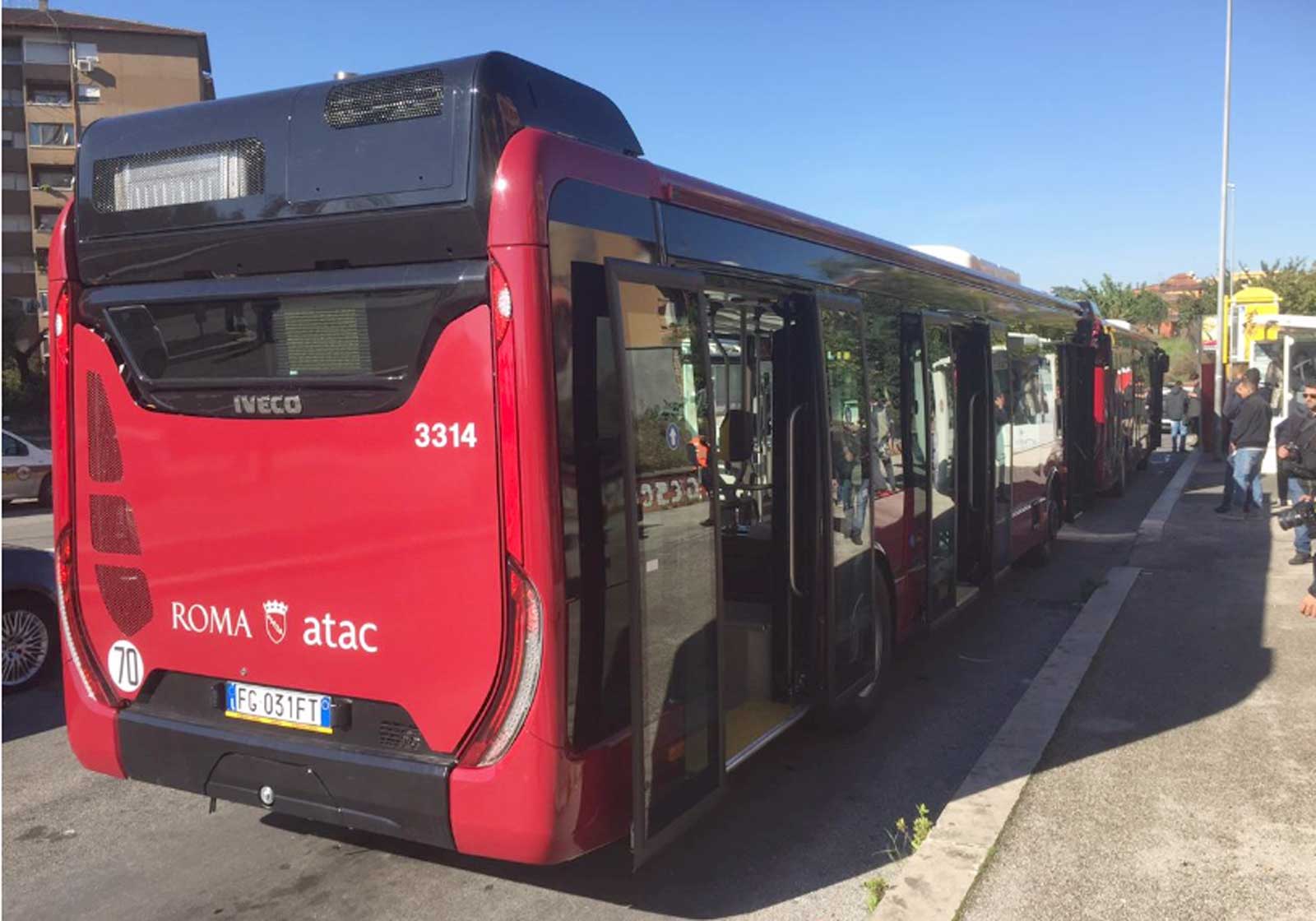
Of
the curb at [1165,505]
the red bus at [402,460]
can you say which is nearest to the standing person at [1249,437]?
the curb at [1165,505]

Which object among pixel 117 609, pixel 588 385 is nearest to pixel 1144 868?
pixel 588 385

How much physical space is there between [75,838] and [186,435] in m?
2.25

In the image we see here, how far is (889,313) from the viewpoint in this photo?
6.90 metres

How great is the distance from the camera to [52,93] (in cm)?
5181

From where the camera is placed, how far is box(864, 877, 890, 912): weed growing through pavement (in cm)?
422

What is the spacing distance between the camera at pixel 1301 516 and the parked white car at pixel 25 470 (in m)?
19.7

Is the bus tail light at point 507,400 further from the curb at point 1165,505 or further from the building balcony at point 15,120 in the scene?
the building balcony at point 15,120

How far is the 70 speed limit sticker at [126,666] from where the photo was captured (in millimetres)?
4438

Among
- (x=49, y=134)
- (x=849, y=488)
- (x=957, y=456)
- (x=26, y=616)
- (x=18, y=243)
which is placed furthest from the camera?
(x=49, y=134)

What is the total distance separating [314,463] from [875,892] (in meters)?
2.70

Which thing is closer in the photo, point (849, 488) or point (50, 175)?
point (849, 488)

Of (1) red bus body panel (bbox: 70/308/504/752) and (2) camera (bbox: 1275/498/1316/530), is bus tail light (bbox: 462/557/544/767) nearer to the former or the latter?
(1) red bus body panel (bbox: 70/308/504/752)

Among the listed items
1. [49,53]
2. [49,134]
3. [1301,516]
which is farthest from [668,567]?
[49,53]

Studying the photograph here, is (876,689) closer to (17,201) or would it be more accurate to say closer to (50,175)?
(50,175)
